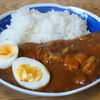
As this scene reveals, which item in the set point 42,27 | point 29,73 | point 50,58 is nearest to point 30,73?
point 29,73

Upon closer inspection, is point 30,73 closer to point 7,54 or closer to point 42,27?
point 7,54

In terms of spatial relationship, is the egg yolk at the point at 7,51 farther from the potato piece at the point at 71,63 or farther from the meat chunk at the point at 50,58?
the potato piece at the point at 71,63

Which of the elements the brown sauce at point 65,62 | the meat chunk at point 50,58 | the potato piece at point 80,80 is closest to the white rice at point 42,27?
the brown sauce at point 65,62

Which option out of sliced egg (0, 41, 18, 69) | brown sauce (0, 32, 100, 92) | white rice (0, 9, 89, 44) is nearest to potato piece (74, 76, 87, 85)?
brown sauce (0, 32, 100, 92)

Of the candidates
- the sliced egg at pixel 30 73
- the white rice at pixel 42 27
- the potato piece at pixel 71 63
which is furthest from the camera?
the white rice at pixel 42 27

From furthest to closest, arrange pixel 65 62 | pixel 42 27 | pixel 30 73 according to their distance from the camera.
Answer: pixel 42 27 < pixel 65 62 < pixel 30 73

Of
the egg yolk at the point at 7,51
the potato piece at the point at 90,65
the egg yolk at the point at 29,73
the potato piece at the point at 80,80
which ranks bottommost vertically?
the potato piece at the point at 80,80
